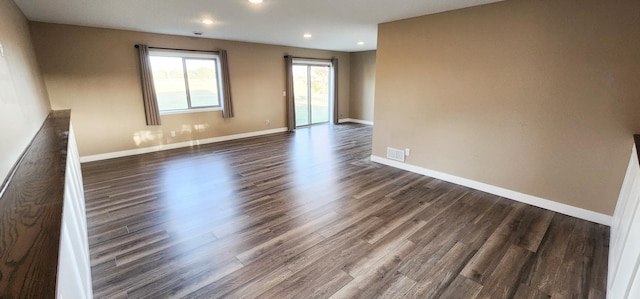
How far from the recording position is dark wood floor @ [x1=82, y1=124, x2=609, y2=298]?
79.8 inches

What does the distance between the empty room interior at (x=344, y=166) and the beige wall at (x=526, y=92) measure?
0.05ft

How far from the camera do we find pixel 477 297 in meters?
1.92

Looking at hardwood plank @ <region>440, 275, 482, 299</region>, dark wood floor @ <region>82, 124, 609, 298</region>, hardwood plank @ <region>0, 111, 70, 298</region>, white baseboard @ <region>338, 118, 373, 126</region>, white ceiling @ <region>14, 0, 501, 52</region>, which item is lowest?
hardwood plank @ <region>440, 275, 482, 299</region>

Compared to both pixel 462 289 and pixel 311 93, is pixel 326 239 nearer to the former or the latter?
pixel 462 289

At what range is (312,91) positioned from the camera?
344 inches

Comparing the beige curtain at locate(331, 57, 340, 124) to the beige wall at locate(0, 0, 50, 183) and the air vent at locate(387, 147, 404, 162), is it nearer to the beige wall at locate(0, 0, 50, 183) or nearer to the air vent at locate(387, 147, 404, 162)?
the air vent at locate(387, 147, 404, 162)

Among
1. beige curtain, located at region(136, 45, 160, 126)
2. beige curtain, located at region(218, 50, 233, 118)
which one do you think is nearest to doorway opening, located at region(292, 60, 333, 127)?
beige curtain, located at region(218, 50, 233, 118)

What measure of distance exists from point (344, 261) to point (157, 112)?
5.09 metres

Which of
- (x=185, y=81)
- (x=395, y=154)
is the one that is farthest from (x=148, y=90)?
(x=395, y=154)

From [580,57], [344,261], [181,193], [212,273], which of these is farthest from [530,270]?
[181,193]

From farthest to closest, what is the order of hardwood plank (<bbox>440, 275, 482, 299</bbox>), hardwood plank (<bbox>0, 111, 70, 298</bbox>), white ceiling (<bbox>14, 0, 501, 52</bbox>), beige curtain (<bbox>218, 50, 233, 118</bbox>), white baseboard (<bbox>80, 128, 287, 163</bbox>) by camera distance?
beige curtain (<bbox>218, 50, 233, 118</bbox>) → white baseboard (<bbox>80, 128, 287, 163</bbox>) → white ceiling (<bbox>14, 0, 501, 52</bbox>) → hardwood plank (<bbox>440, 275, 482, 299</bbox>) → hardwood plank (<bbox>0, 111, 70, 298</bbox>)

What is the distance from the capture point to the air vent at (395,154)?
15.1 feet

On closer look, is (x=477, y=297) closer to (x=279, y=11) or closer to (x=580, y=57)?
(x=580, y=57)

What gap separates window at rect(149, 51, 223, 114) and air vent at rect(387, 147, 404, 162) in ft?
13.6
